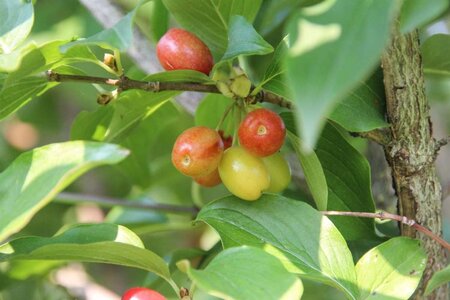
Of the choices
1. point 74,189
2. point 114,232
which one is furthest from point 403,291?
point 74,189

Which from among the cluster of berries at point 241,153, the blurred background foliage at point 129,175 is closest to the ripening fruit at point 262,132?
the cluster of berries at point 241,153

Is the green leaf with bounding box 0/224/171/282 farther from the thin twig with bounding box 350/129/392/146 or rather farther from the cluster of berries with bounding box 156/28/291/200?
the thin twig with bounding box 350/129/392/146

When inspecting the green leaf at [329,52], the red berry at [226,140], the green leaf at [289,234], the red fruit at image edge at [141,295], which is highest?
the green leaf at [329,52]

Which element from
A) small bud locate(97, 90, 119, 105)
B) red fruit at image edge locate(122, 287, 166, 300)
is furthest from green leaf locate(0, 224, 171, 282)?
small bud locate(97, 90, 119, 105)

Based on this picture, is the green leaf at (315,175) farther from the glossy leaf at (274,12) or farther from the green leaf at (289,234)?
the glossy leaf at (274,12)

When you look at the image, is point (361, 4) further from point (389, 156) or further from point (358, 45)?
point (389, 156)

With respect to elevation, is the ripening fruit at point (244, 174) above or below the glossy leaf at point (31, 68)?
below
